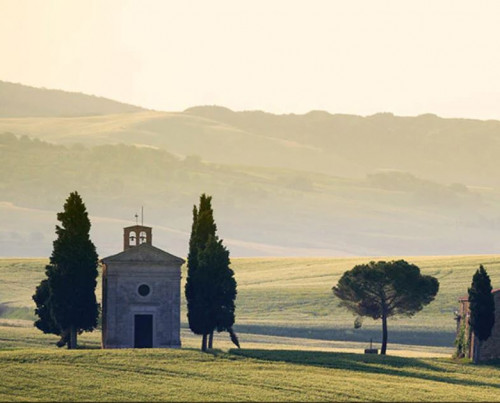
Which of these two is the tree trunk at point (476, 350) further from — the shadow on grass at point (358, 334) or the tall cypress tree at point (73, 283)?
the tall cypress tree at point (73, 283)

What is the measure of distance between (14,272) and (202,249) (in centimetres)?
7984

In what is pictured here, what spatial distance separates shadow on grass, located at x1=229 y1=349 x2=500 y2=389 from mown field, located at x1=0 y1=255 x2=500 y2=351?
33.0m

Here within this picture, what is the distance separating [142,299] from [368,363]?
16870mm

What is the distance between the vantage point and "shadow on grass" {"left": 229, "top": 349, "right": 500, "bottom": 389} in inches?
3752

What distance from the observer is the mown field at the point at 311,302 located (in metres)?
140

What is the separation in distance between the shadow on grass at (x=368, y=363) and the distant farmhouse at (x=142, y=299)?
5982 mm

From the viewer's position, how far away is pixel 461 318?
115 metres

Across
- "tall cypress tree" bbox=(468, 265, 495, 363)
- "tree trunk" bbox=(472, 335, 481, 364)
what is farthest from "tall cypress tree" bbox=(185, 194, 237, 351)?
"tree trunk" bbox=(472, 335, 481, 364)

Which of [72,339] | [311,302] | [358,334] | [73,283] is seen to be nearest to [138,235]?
[73,283]

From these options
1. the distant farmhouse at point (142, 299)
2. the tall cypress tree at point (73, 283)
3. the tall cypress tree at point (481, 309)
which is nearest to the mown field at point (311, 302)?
the tall cypress tree at point (481, 309)

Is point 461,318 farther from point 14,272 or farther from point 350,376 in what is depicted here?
point 14,272

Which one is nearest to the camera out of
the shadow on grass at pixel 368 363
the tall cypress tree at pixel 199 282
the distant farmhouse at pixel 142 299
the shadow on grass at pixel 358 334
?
the shadow on grass at pixel 368 363

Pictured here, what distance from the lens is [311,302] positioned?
15650 cm

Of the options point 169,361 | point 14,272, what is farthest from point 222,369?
point 14,272
